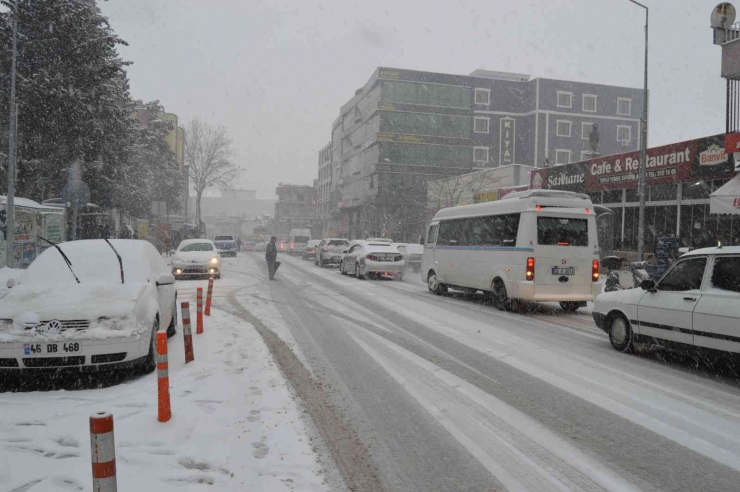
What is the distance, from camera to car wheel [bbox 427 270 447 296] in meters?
17.7

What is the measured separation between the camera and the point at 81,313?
6227 mm

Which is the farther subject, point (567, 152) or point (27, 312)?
point (567, 152)

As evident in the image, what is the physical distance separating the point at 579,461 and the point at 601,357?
14.1ft

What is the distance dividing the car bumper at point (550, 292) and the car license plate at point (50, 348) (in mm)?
9485

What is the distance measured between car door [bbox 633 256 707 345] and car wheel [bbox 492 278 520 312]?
5.48 meters

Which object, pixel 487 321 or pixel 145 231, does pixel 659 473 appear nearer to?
pixel 487 321

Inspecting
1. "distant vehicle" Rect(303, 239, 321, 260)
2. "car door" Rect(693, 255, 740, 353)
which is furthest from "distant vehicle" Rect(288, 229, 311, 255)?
"car door" Rect(693, 255, 740, 353)

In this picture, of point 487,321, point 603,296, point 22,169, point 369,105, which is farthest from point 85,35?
point 369,105

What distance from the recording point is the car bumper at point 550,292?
12906 mm

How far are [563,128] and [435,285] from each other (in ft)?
184

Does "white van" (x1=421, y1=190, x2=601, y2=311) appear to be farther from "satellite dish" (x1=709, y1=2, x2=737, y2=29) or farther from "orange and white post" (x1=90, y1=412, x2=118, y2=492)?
"satellite dish" (x1=709, y1=2, x2=737, y2=29)

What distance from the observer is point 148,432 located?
484 cm

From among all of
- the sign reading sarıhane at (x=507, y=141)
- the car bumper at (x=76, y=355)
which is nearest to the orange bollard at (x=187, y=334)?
the car bumper at (x=76, y=355)

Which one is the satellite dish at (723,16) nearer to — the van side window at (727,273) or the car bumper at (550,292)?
the car bumper at (550,292)
